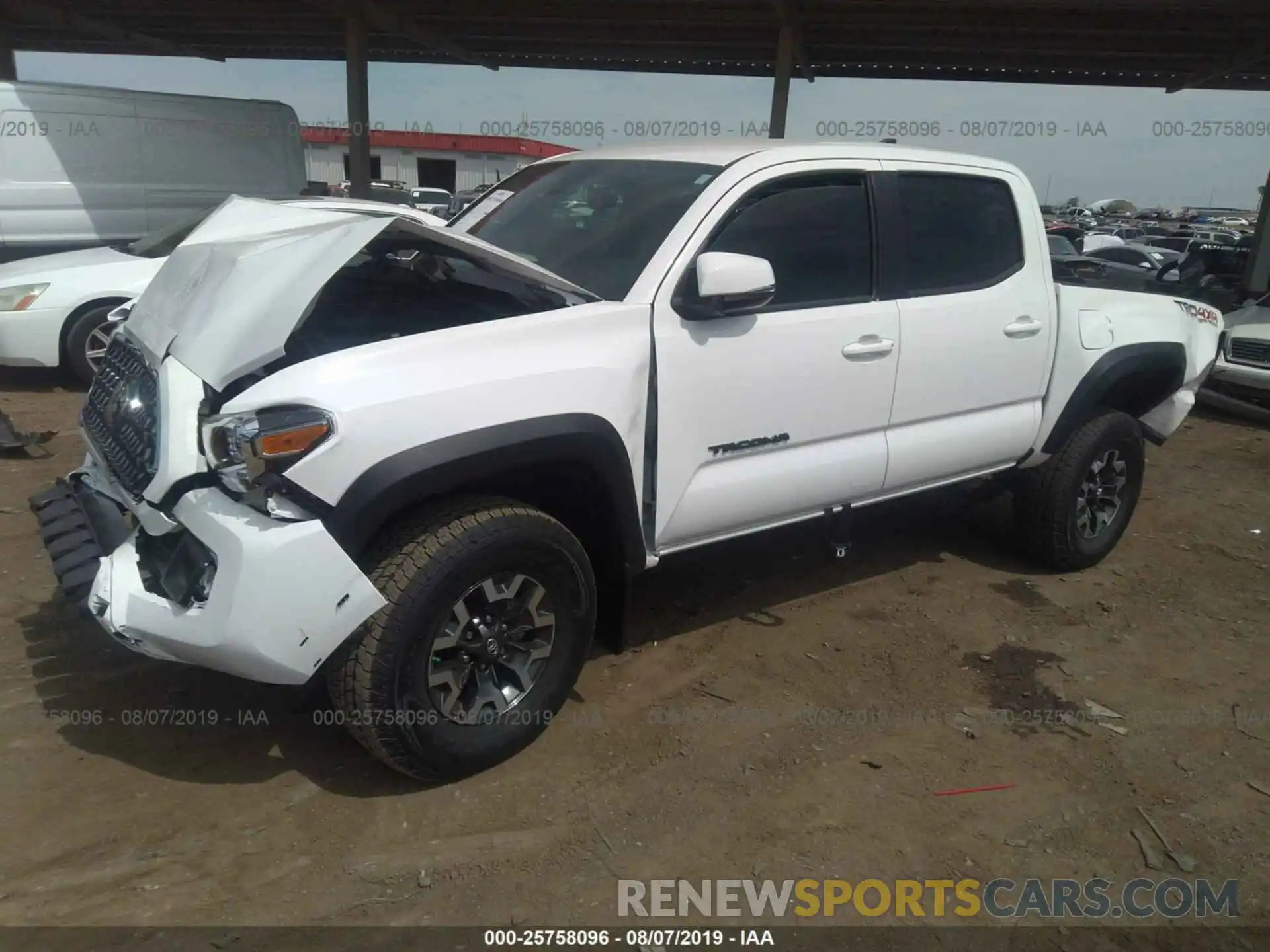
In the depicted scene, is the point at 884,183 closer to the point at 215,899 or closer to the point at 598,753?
the point at 598,753

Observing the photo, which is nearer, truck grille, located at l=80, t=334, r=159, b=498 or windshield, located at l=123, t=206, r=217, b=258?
truck grille, located at l=80, t=334, r=159, b=498

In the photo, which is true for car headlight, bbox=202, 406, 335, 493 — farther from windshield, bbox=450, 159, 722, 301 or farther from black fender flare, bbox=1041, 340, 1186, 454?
black fender flare, bbox=1041, 340, 1186, 454

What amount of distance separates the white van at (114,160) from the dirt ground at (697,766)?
716cm

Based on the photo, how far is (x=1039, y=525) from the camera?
4812 millimetres

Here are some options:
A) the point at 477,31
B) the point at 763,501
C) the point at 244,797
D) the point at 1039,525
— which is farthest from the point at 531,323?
the point at 477,31

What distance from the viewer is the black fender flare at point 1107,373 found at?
15.2 ft

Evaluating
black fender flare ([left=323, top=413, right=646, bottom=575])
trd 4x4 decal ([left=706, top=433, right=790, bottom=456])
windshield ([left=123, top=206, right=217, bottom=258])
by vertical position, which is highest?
black fender flare ([left=323, top=413, right=646, bottom=575])

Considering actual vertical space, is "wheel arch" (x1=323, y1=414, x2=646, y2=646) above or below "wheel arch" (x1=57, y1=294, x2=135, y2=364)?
above

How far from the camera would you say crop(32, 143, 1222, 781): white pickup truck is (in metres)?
2.58

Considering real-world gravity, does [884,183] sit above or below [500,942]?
above

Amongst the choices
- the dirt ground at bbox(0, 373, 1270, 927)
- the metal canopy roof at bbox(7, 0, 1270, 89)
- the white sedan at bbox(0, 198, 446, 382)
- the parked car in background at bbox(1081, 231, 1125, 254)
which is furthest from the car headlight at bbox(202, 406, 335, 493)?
the parked car in background at bbox(1081, 231, 1125, 254)

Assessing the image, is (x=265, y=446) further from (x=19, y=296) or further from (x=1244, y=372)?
(x=1244, y=372)

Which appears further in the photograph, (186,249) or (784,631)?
(784,631)

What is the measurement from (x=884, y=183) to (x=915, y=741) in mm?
2200
